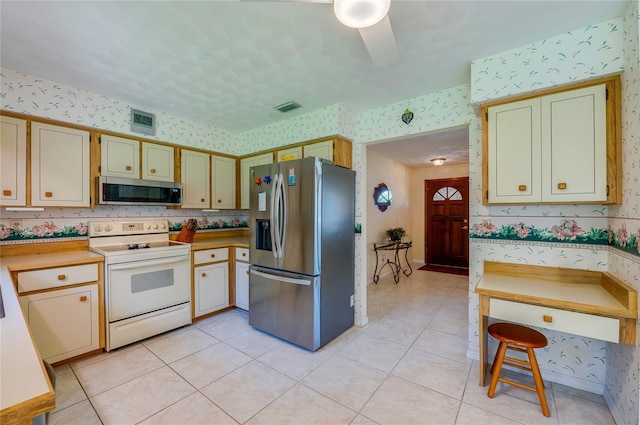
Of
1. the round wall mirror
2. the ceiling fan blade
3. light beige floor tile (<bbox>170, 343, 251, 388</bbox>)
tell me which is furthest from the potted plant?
the ceiling fan blade

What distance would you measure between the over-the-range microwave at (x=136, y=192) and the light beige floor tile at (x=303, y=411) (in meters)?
2.36

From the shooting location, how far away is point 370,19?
3.95ft

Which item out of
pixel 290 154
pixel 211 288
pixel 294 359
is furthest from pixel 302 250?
pixel 211 288

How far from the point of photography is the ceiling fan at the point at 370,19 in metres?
1.14

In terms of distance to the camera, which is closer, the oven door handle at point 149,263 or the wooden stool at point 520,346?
the wooden stool at point 520,346

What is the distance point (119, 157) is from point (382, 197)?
4.03 meters

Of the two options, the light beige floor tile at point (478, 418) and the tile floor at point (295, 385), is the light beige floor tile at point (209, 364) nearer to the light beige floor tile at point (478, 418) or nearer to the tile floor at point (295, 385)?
the tile floor at point (295, 385)

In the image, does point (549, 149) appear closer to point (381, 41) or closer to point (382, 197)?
point (381, 41)

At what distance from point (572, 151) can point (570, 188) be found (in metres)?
0.24

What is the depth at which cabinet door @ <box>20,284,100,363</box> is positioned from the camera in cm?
203

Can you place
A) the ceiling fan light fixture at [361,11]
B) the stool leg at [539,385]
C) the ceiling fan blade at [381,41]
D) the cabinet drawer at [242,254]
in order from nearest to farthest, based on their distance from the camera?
the ceiling fan light fixture at [361,11] < the ceiling fan blade at [381,41] < the stool leg at [539,385] < the cabinet drawer at [242,254]

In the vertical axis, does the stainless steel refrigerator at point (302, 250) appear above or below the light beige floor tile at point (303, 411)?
above

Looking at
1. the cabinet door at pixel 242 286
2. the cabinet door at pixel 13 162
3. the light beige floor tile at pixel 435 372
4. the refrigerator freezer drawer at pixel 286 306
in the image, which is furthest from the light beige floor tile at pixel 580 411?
the cabinet door at pixel 13 162

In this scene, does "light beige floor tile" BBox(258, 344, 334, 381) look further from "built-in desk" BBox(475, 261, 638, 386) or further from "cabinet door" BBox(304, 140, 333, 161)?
"cabinet door" BBox(304, 140, 333, 161)
